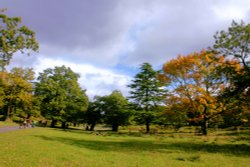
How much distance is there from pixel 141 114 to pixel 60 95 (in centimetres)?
2792

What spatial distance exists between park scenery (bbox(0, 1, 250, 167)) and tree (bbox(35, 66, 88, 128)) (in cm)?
28

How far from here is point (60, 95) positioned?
6353 centimetres

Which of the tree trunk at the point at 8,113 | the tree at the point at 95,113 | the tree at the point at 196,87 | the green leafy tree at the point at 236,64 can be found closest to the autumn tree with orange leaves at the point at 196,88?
the tree at the point at 196,87

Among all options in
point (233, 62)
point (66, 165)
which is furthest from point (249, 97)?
point (66, 165)

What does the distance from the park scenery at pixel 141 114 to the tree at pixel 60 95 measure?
0.91 ft

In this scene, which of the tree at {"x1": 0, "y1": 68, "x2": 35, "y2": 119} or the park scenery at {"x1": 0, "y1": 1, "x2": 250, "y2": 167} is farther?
the tree at {"x1": 0, "y1": 68, "x2": 35, "y2": 119}

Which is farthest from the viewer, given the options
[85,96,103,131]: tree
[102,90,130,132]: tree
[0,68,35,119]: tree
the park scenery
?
[85,96,103,131]: tree

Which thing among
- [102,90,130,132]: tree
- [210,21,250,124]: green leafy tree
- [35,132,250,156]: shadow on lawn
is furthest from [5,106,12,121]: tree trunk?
[210,21,250,124]: green leafy tree

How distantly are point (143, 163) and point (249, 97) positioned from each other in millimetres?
13559

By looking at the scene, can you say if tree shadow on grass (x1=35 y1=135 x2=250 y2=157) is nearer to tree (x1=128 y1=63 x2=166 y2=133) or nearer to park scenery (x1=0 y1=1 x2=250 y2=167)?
park scenery (x1=0 y1=1 x2=250 y2=167)

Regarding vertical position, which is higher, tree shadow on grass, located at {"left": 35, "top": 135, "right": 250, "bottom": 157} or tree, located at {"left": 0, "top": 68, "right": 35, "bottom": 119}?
tree, located at {"left": 0, "top": 68, "right": 35, "bottom": 119}

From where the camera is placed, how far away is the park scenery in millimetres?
14711

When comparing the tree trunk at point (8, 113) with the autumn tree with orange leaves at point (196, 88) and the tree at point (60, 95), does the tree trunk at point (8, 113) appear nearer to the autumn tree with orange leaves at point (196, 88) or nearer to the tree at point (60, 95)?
the tree at point (60, 95)

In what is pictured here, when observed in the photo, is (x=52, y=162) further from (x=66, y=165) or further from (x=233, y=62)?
(x=233, y=62)
